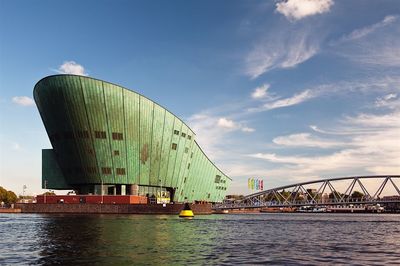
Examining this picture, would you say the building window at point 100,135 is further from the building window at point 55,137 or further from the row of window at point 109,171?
the building window at point 55,137

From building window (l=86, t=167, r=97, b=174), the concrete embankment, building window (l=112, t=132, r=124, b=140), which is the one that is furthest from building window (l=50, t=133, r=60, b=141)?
the concrete embankment

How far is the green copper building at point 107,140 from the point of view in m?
115

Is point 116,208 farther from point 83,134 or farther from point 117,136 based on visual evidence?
point 83,134

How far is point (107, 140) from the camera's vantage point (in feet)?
389

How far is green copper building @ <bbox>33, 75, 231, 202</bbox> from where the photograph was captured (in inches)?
4518

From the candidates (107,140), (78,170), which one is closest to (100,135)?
(107,140)

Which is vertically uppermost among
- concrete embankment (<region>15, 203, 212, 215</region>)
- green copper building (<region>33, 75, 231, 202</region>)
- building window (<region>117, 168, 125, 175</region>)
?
green copper building (<region>33, 75, 231, 202</region>)

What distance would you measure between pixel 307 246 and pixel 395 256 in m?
8.08

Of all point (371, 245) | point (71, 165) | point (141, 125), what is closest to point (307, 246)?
point (371, 245)

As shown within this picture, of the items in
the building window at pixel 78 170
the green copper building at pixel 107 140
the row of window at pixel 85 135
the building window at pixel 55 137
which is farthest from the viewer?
the building window at pixel 78 170

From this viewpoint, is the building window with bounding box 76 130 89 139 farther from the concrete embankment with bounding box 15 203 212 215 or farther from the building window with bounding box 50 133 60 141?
the concrete embankment with bounding box 15 203 212 215

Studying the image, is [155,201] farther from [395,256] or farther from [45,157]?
[395,256]

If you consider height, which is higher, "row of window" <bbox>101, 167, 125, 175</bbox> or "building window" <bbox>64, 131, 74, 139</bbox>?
"building window" <bbox>64, 131, 74, 139</bbox>

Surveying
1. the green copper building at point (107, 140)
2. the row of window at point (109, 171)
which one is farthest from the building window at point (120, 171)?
the green copper building at point (107, 140)
